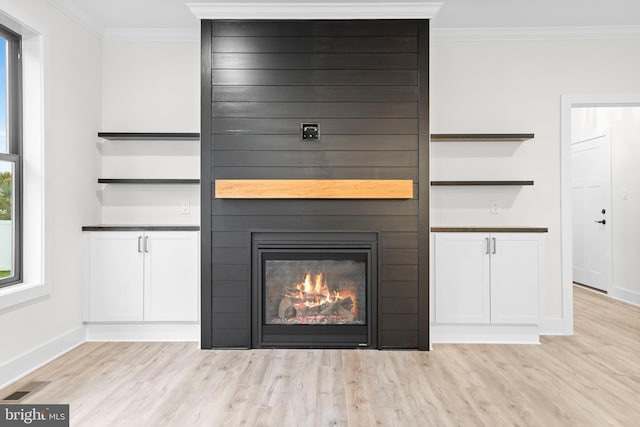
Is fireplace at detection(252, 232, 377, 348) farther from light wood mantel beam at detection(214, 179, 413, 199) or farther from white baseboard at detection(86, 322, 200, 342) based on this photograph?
white baseboard at detection(86, 322, 200, 342)

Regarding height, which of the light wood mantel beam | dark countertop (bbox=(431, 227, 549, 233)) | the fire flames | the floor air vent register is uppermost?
the light wood mantel beam

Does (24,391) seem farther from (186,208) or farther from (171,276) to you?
(186,208)

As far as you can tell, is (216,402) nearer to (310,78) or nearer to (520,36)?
(310,78)

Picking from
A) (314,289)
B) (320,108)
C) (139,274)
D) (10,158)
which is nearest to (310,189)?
(320,108)

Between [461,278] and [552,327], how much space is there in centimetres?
107

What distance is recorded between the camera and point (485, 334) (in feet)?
12.4

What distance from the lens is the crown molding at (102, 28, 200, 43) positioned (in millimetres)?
4043

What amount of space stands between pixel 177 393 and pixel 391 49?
9.67ft

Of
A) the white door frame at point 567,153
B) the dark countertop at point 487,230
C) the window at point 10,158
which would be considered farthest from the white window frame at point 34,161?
the white door frame at point 567,153

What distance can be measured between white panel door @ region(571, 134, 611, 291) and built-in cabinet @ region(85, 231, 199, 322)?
17.0ft

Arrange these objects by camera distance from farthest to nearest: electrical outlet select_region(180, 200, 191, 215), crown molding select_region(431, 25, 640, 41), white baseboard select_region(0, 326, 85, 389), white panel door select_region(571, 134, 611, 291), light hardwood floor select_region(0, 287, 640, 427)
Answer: white panel door select_region(571, 134, 611, 291)
electrical outlet select_region(180, 200, 191, 215)
crown molding select_region(431, 25, 640, 41)
white baseboard select_region(0, 326, 85, 389)
light hardwood floor select_region(0, 287, 640, 427)

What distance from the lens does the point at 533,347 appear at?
12.1 feet

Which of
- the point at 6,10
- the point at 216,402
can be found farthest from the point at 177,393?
the point at 6,10

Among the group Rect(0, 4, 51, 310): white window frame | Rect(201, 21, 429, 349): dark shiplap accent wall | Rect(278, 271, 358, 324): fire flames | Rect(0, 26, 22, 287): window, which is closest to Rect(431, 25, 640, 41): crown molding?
Rect(201, 21, 429, 349): dark shiplap accent wall
